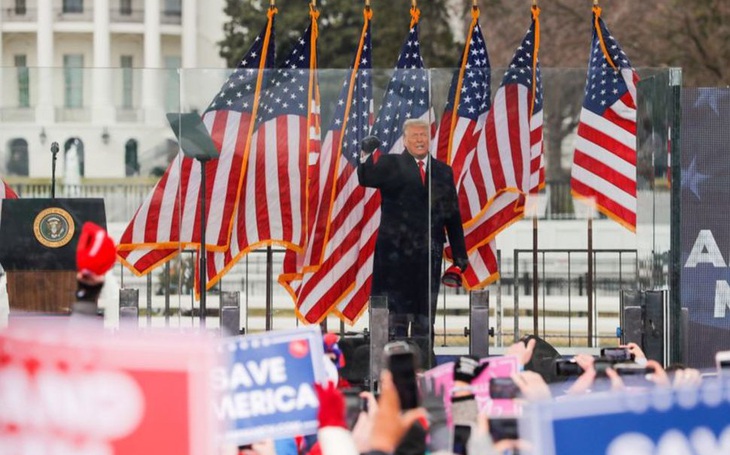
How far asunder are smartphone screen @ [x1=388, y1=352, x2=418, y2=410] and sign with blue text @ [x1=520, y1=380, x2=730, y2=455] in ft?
3.24

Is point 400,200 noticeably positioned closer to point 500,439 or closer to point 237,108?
point 237,108

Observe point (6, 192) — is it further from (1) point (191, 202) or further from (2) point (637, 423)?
(2) point (637, 423)

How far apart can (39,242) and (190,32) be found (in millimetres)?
59436

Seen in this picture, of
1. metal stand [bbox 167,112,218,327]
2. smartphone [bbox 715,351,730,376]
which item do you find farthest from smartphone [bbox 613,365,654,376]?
metal stand [bbox 167,112,218,327]

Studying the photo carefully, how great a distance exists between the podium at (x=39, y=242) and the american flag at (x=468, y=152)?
8.12 feet

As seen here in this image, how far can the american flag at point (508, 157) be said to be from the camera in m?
13.7

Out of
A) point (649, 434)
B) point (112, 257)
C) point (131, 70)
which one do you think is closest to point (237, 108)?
point (131, 70)

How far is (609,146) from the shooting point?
45.6ft

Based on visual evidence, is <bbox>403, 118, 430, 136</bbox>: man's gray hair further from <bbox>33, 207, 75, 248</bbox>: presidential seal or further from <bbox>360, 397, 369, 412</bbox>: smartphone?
<bbox>360, 397, 369, 412</bbox>: smartphone

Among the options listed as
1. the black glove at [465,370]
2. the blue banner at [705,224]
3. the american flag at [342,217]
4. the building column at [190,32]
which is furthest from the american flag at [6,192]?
the building column at [190,32]

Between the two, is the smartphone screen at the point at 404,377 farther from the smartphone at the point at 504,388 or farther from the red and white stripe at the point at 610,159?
the red and white stripe at the point at 610,159

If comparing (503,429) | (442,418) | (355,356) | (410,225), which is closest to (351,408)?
(442,418)

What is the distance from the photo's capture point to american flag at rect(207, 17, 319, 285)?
1371 cm

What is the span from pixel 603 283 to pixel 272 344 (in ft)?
21.8
